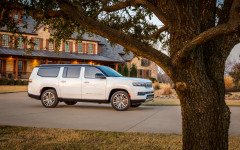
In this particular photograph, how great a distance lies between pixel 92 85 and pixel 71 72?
135 cm

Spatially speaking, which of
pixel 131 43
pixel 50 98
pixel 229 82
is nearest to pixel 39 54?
pixel 229 82

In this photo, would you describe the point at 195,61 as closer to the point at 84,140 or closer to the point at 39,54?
the point at 84,140

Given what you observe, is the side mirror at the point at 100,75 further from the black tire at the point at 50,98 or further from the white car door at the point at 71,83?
the black tire at the point at 50,98

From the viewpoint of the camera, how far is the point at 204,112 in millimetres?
4078

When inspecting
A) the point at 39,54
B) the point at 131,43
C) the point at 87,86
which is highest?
the point at 39,54

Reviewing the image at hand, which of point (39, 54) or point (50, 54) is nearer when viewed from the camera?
point (39, 54)

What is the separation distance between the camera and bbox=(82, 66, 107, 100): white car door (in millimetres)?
12039

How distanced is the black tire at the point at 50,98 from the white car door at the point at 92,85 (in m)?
1.50

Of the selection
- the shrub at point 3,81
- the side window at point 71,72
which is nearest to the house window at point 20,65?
the shrub at point 3,81

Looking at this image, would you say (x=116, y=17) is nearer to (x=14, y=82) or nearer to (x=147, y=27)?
(x=147, y=27)

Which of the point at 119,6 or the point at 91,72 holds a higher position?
the point at 119,6

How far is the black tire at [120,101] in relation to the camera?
11.7 meters

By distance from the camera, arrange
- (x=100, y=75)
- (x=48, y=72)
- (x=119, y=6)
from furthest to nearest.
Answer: (x=48, y=72) < (x=100, y=75) < (x=119, y=6)

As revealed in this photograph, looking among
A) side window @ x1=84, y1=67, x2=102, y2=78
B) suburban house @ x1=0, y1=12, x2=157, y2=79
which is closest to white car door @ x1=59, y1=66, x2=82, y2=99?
side window @ x1=84, y1=67, x2=102, y2=78
